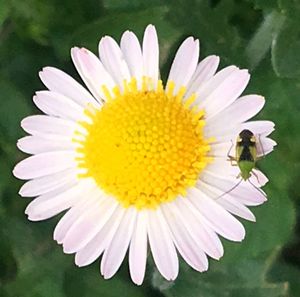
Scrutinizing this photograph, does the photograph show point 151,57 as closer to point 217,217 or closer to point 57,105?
point 57,105

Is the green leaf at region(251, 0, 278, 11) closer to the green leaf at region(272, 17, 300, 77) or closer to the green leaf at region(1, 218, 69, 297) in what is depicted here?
the green leaf at region(272, 17, 300, 77)

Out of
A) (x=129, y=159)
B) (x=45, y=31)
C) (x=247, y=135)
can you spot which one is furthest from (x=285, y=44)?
(x=45, y=31)

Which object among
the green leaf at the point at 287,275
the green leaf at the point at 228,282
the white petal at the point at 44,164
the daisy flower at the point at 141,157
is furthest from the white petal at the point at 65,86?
the green leaf at the point at 287,275

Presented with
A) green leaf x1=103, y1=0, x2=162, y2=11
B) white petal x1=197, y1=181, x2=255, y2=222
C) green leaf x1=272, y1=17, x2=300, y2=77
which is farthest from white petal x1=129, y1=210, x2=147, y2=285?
green leaf x1=103, y1=0, x2=162, y2=11

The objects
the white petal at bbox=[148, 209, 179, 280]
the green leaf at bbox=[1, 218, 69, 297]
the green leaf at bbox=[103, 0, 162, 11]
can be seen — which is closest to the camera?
the white petal at bbox=[148, 209, 179, 280]

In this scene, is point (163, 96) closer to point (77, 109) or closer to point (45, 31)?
point (77, 109)

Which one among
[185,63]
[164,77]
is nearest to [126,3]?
[164,77]

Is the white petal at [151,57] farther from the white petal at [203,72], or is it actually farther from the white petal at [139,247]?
the white petal at [139,247]

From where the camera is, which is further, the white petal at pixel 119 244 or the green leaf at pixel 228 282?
the green leaf at pixel 228 282

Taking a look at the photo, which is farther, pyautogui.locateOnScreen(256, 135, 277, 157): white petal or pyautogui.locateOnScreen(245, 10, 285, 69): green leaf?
pyautogui.locateOnScreen(245, 10, 285, 69): green leaf
